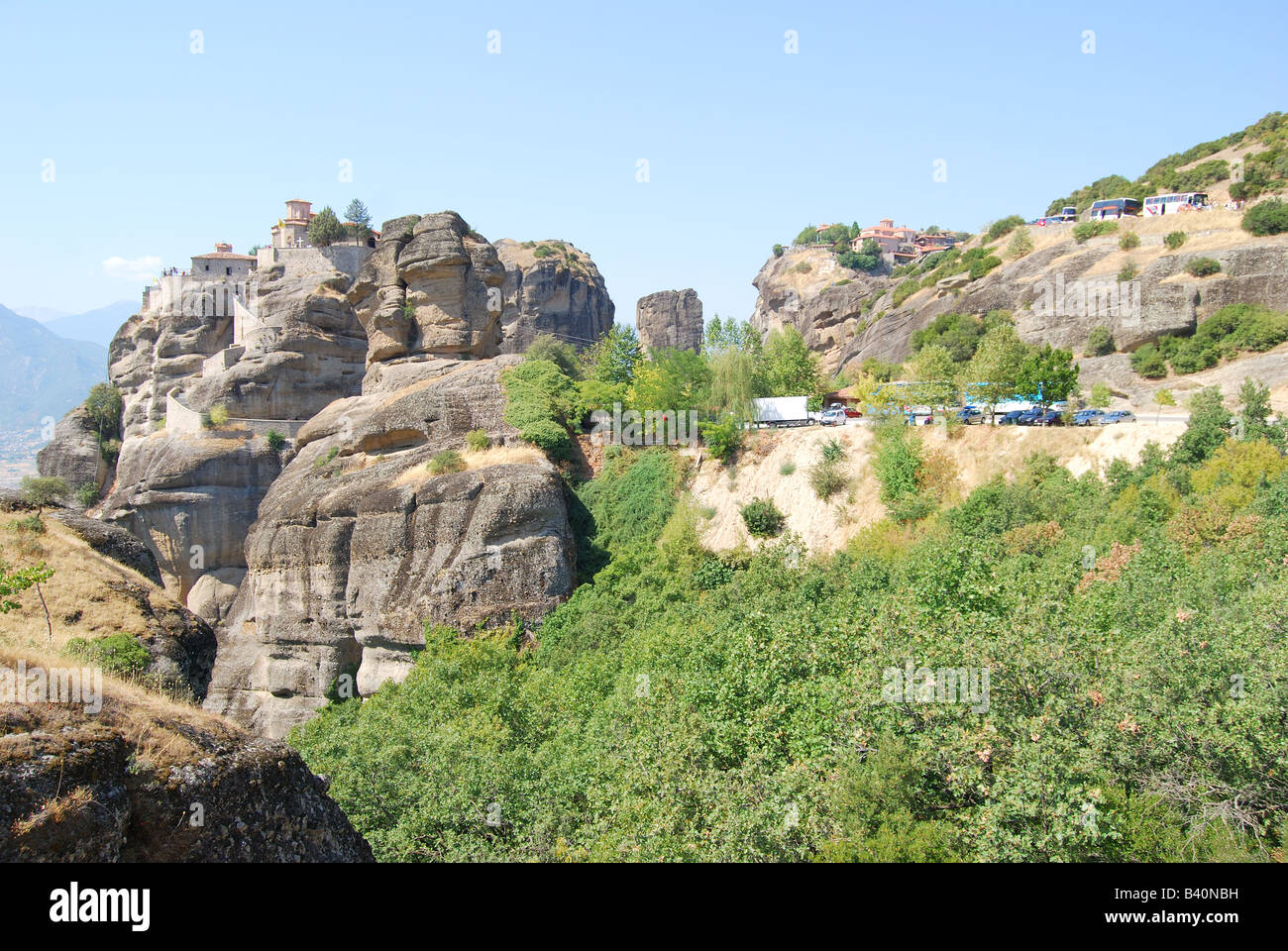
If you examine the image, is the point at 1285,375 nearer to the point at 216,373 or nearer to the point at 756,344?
the point at 756,344

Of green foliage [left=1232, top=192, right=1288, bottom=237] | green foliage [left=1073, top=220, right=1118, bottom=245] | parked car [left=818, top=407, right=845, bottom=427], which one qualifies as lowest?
parked car [left=818, top=407, right=845, bottom=427]

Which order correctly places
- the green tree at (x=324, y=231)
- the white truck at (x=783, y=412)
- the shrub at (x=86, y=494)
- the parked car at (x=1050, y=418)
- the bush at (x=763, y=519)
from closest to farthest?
the parked car at (x=1050, y=418), the bush at (x=763, y=519), the white truck at (x=783, y=412), the shrub at (x=86, y=494), the green tree at (x=324, y=231)

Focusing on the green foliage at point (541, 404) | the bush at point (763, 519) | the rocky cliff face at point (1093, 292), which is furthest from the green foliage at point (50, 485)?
the rocky cliff face at point (1093, 292)

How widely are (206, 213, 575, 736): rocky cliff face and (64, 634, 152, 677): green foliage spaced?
15806 mm

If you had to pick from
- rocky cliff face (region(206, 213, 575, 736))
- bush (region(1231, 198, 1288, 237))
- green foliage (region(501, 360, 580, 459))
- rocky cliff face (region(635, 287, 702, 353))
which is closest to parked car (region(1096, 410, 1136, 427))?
rocky cliff face (region(206, 213, 575, 736))

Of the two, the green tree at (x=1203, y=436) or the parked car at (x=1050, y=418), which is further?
the parked car at (x=1050, y=418)

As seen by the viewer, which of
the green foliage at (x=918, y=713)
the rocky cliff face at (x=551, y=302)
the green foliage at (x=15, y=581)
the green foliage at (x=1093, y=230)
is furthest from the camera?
the rocky cliff face at (x=551, y=302)

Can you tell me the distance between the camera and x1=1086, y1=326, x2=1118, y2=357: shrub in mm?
42656

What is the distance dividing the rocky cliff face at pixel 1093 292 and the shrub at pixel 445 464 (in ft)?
98.2

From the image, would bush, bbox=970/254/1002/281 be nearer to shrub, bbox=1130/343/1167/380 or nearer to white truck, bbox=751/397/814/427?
shrub, bbox=1130/343/1167/380

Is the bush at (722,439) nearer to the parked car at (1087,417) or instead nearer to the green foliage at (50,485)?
the parked car at (1087,417)

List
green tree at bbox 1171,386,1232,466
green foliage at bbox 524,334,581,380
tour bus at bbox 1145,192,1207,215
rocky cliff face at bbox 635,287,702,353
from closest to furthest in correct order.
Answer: green tree at bbox 1171,386,1232,466, green foliage at bbox 524,334,581,380, tour bus at bbox 1145,192,1207,215, rocky cliff face at bbox 635,287,702,353

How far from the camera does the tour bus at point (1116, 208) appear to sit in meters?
62.9

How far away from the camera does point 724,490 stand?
34969mm
